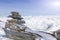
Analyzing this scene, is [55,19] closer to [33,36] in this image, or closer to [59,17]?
[59,17]

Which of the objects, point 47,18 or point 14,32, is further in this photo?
point 47,18

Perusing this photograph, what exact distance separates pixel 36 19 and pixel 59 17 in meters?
1.75

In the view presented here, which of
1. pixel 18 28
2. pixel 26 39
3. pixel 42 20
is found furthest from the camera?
pixel 42 20

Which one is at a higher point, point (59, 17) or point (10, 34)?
point (59, 17)

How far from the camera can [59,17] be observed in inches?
512

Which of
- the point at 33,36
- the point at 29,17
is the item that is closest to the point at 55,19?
the point at 29,17

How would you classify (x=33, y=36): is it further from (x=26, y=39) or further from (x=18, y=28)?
(x=18, y=28)

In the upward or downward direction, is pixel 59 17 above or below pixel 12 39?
above

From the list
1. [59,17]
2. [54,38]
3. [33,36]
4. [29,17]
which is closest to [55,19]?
[59,17]

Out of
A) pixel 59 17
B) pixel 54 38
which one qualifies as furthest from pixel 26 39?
pixel 59 17

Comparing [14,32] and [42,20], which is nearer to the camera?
[14,32]

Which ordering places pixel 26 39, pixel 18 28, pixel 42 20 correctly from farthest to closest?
pixel 42 20 < pixel 18 28 < pixel 26 39

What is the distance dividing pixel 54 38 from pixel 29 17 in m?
7.20

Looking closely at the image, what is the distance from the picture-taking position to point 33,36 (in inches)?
198
